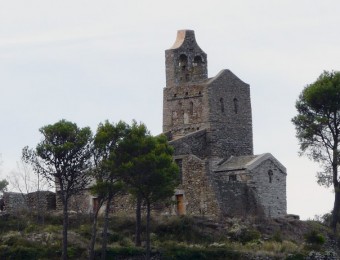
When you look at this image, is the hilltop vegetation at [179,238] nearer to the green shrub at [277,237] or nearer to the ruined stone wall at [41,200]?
the green shrub at [277,237]

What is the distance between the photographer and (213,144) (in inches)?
3292

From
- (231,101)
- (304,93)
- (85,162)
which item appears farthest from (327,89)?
(85,162)

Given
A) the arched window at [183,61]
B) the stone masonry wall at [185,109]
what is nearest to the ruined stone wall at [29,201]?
the stone masonry wall at [185,109]

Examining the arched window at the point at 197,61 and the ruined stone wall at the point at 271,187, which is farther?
the arched window at the point at 197,61

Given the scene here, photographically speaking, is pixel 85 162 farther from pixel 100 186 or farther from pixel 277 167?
pixel 277 167

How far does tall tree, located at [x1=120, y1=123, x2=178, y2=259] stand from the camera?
2795 inches

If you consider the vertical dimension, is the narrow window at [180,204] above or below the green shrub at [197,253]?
above

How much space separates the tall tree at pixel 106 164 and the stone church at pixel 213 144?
812 cm

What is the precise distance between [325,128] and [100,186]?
56.4 ft

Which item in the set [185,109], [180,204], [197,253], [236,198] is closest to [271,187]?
[236,198]

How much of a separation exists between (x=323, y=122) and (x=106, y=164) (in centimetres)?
1613

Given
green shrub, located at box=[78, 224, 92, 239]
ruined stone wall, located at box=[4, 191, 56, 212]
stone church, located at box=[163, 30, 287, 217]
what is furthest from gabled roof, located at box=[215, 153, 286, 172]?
green shrub, located at box=[78, 224, 92, 239]

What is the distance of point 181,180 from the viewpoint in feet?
261

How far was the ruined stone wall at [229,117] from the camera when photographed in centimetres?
8394
